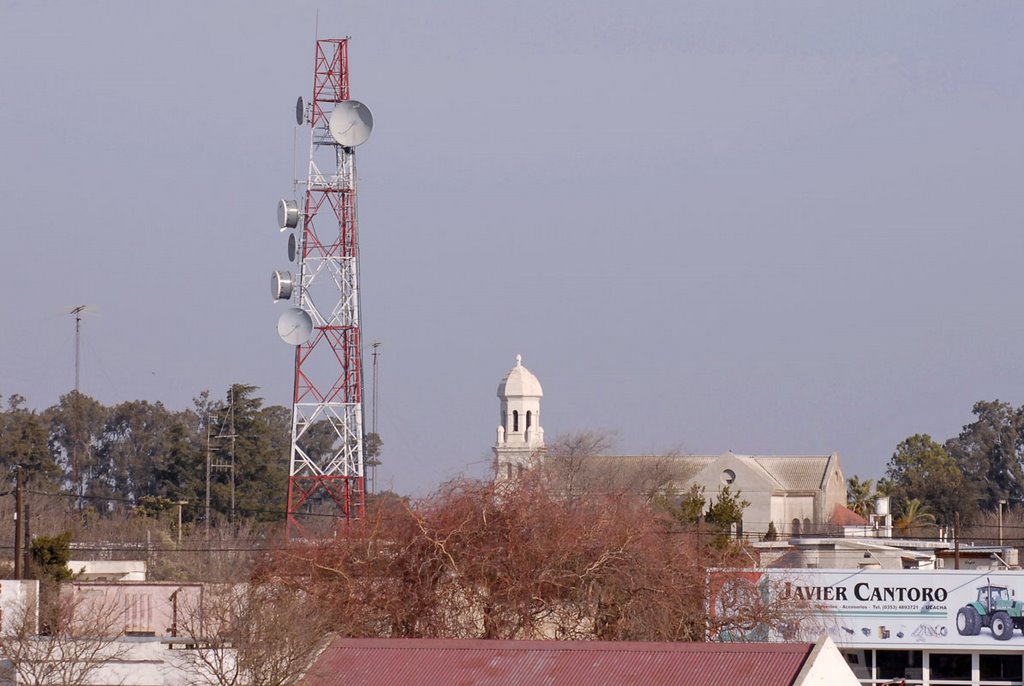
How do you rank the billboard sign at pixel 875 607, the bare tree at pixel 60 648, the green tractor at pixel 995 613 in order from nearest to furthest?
the bare tree at pixel 60 648
the billboard sign at pixel 875 607
the green tractor at pixel 995 613

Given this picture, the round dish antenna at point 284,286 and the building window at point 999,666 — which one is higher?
the round dish antenna at point 284,286

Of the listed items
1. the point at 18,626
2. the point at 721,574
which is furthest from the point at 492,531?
the point at 18,626

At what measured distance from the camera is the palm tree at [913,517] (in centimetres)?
9412

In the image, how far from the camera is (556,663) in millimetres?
26859

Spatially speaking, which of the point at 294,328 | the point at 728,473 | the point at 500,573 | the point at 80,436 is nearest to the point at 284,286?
the point at 294,328

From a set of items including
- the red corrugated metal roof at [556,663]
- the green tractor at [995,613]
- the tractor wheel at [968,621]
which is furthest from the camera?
the tractor wheel at [968,621]

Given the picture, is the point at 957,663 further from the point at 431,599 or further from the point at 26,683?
the point at 26,683

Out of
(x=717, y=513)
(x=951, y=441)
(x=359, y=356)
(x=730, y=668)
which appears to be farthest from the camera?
(x=951, y=441)

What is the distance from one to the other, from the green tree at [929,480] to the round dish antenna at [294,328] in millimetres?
66588

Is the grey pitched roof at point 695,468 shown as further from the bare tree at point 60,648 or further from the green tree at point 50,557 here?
the bare tree at point 60,648

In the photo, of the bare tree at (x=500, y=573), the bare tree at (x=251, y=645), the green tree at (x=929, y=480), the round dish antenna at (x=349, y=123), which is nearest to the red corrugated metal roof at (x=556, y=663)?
the bare tree at (x=251, y=645)

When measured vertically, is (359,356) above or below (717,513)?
above

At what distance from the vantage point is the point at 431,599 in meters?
36.5

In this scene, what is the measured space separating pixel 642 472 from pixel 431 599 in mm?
58780
